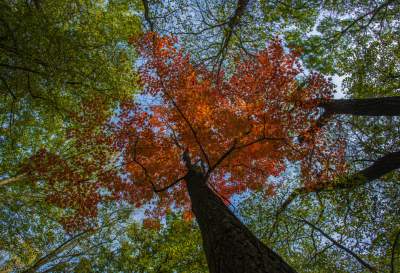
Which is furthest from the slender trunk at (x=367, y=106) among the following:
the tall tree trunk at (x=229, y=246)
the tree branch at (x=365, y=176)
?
the tall tree trunk at (x=229, y=246)

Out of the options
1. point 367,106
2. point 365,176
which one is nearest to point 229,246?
point 365,176

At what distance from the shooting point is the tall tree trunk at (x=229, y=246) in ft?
13.9

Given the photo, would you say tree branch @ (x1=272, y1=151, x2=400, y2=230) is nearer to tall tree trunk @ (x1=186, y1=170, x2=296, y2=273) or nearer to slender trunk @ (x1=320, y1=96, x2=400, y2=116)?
slender trunk @ (x1=320, y1=96, x2=400, y2=116)

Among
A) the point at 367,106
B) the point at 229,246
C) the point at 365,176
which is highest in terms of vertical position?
the point at 367,106

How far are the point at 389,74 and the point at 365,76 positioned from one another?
35.1 inches

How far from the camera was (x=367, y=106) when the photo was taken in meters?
8.79

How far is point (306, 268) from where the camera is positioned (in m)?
10.8

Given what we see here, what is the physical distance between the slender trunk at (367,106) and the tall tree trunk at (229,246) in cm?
538

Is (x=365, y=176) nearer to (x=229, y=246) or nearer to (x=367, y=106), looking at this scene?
(x=367, y=106)

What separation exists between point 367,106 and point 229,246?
6.52m

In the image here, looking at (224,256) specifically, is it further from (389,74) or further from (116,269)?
(389,74)

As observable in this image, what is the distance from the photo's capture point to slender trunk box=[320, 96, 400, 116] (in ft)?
27.2

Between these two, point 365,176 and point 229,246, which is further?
point 365,176

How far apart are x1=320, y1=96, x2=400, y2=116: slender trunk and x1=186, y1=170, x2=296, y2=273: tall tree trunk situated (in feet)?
17.6
